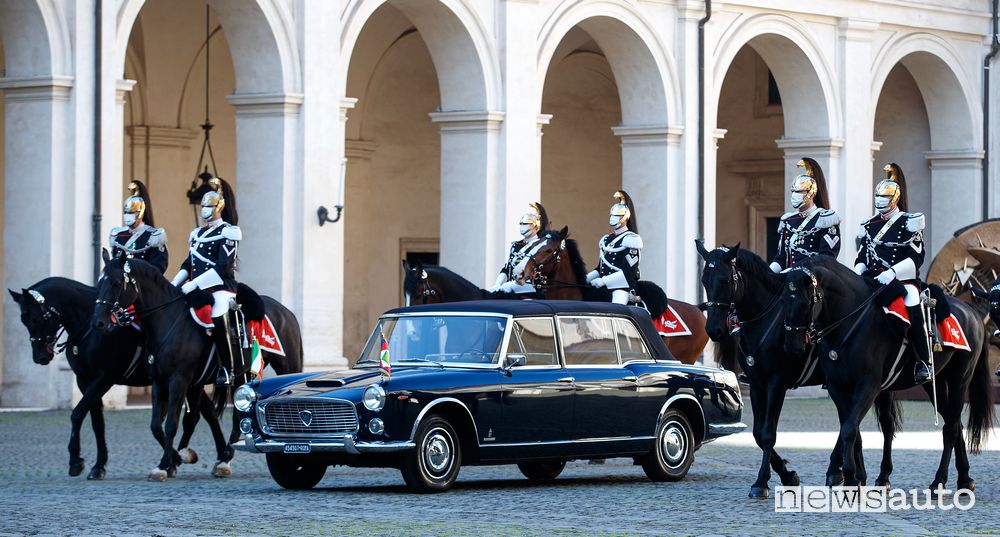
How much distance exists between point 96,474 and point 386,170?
1908 cm

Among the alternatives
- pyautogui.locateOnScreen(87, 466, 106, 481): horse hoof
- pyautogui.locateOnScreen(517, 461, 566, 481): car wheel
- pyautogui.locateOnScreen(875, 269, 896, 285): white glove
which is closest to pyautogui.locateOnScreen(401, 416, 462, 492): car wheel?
pyautogui.locateOnScreen(517, 461, 566, 481): car wheel

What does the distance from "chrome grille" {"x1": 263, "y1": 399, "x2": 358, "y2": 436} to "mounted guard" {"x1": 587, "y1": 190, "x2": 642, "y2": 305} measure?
4570 mm

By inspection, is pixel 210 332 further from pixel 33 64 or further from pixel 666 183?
pixel 666 183

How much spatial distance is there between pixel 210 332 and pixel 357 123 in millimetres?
17410

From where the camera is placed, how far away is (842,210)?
102 ft

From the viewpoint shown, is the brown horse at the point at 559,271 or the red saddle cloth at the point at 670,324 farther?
the red saddle cloth at the point at 670,324

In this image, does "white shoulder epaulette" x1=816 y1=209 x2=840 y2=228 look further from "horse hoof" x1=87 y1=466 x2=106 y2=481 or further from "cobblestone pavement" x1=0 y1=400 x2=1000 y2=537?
"horse hoof" x1=87 y1=466 x2=106 y2=481

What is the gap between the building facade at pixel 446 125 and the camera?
2194cm

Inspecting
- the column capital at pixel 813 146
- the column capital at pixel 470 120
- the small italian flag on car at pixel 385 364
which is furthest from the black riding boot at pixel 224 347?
the column capital at pixel 813 146

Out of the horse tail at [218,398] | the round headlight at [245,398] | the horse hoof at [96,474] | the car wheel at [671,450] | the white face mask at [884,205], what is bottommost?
the horse hoof at [96,474]

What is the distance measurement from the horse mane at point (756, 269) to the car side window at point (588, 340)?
160 centimetres

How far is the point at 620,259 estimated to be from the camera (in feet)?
56.1

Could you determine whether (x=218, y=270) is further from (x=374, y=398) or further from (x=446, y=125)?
(x=446, y=125)

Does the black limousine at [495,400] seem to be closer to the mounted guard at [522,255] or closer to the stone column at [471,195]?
the mounted guard at [522,255]
